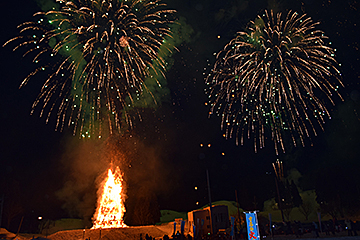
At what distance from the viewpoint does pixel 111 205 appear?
164ft

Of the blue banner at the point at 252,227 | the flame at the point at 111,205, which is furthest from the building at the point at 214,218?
the blue banner at the point at 252,227

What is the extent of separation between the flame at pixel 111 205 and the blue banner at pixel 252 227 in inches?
1380

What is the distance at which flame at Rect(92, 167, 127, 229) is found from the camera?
158 feet

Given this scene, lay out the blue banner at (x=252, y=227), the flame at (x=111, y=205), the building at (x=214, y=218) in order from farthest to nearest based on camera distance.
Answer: the flame at (x=111, y=205) < the building at (x=214, y=218) < the blue banner at (x=252, y=227)

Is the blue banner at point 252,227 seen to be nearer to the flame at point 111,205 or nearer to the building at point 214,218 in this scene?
the building at point 214,218

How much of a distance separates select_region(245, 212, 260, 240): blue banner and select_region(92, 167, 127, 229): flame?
35.0m

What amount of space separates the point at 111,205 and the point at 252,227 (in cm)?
3839

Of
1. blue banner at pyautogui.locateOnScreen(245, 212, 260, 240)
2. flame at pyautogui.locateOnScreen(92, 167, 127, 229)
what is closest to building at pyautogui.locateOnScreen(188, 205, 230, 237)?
flame at pyautogui.locateOnScreen(92, 167, 127, 229)

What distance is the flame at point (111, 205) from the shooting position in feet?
158

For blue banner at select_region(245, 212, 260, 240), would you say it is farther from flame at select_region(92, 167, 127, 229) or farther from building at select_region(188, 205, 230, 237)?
flame at select_region(92, 167, 127, 229)

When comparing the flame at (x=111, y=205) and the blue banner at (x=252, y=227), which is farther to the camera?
the flame at (x=111, y=205)

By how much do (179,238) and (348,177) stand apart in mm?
54810

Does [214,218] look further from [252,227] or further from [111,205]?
[252,227]

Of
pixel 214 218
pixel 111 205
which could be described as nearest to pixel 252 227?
pixel 214 218
